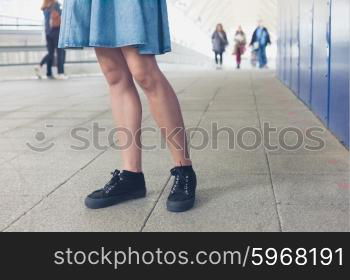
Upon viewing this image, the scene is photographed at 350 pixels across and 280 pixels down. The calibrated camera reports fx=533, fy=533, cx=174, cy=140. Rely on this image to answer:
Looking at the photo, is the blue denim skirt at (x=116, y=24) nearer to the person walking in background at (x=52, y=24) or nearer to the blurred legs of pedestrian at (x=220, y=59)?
the person walking in background at (x=52, y=24)

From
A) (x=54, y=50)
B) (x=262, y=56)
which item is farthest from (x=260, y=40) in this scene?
(x=54, y=50)

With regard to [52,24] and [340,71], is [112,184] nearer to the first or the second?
[340,71]

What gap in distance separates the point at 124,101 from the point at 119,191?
0.41 metres

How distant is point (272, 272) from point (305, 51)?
183 inches

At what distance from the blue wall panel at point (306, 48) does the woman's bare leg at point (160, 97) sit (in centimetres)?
347

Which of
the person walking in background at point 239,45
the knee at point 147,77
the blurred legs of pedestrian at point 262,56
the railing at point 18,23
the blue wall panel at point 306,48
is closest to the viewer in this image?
the knee at point 147,77

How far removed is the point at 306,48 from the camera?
585cm

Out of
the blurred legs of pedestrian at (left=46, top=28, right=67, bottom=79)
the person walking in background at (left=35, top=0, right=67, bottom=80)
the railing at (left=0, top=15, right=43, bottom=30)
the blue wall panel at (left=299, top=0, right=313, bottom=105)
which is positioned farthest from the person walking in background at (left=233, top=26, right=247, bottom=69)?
the blue wall panel at (left=299, top=0, right=313, bottom=105)

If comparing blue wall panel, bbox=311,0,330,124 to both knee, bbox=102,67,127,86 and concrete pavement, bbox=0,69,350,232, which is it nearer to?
concrete pavement, bbox=0,69,350,232

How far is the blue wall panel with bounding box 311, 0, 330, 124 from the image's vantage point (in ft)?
14.4

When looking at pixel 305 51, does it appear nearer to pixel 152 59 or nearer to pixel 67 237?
pixel 152 59

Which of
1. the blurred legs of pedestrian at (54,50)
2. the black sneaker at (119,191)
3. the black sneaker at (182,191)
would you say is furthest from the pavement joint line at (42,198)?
the blurred legs of pedestrian at (54,50)

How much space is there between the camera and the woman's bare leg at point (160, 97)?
222 cm

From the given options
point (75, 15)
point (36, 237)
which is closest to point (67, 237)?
point (36, 237)
